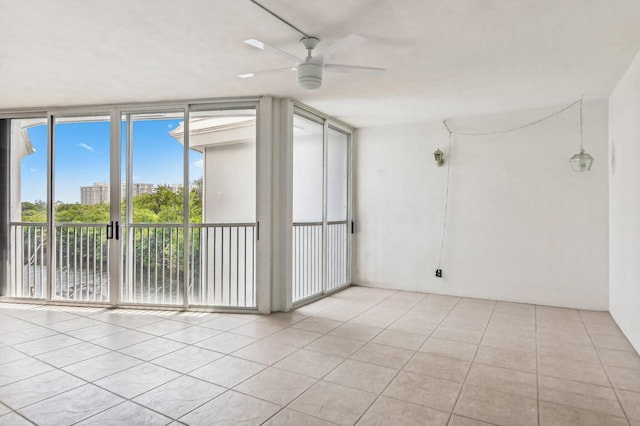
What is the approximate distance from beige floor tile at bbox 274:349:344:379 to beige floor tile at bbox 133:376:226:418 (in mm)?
553

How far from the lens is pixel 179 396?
239 centimetres

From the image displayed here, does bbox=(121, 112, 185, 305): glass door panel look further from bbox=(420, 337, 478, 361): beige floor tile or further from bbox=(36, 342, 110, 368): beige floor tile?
bbox=(420, 337, 478, 361): beige floor tile

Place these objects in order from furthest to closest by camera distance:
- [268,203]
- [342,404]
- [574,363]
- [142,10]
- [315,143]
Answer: [315,143] → [268,203] → [574,363] → [142,10] → [342,404]

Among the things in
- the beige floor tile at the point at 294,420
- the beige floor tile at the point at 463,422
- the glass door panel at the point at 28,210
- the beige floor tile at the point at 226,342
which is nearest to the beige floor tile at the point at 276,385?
the beige floor tile at the point at 294,420

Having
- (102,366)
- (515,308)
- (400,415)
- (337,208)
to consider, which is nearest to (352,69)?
(400,415)

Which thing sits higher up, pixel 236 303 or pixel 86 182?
pixel 86 182

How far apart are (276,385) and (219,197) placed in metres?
2.60

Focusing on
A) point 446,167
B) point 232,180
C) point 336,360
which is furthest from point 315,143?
point 336,360

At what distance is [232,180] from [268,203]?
1.93 ft

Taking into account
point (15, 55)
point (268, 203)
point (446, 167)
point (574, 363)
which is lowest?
point (574, 363)

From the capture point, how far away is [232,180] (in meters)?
4.62

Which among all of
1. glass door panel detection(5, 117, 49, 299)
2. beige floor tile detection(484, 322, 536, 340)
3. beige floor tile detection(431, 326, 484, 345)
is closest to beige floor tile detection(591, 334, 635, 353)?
beige floor tile detection(484, 322, 536, 340)

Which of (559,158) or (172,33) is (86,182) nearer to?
(172,33)

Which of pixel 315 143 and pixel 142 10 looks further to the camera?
pixel 315 143
